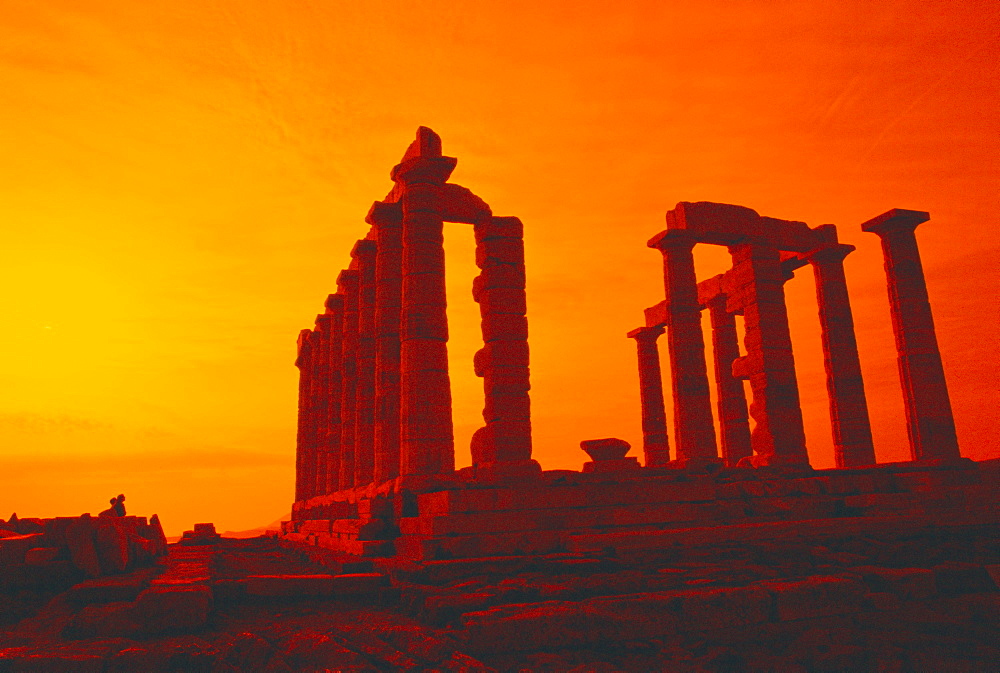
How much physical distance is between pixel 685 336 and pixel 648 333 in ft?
28.6

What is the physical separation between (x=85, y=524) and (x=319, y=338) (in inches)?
792

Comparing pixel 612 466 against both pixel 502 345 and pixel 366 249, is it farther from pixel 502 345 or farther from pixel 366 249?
pixel 366 249

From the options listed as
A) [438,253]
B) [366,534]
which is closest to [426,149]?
[438,253]

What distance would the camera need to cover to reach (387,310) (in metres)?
18.3

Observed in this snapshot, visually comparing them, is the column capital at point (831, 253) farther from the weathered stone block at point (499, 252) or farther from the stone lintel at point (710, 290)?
the weathered stone block at point (499, 252)

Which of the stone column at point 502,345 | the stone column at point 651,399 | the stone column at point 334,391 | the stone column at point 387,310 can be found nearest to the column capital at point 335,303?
the stone column at point 334,391

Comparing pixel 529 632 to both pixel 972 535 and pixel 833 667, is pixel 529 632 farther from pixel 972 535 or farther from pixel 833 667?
pixel 972 535

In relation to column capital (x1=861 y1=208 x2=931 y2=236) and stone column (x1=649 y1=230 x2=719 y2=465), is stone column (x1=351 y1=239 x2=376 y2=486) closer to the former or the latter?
stone column (x1=649 y1=230 x2=719 y2=465)

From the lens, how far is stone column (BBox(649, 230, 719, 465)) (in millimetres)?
20938

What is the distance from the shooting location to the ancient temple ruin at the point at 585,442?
11.8m

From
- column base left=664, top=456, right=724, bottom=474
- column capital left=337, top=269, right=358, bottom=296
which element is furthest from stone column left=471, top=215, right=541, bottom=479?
column capital left=337, top=269, right=358, bottom=296

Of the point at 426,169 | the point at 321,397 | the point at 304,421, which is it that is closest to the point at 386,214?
the point at 426,169

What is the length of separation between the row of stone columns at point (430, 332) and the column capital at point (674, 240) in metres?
6.06

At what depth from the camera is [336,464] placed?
79.7 ft
